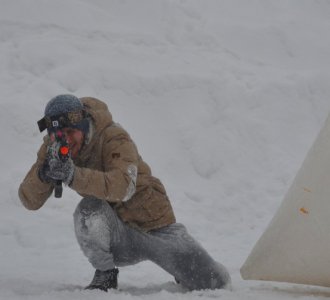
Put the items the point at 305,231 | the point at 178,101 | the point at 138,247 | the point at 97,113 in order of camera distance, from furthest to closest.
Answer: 1. the point at 178,101
2. the point at 138,247
3. the point at 97,113
4. the point at 305,231

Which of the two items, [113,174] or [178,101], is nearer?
[113,174]

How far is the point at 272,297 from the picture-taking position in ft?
10.5

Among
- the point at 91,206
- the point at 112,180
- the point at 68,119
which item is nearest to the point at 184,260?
the point at 91,206

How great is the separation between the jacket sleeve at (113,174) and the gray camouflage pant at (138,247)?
0.20m

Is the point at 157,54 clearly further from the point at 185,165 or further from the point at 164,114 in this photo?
the point at 185,165

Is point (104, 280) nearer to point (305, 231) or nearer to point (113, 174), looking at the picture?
point (113, 174)

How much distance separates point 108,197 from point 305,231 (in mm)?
999

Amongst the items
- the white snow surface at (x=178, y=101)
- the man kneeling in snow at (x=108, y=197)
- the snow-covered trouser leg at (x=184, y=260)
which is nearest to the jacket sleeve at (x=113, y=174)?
the man kneeling in snow at (x=108, y=197)

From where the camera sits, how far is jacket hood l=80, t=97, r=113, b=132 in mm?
3258

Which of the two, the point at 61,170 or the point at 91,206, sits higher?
the point at 61,170

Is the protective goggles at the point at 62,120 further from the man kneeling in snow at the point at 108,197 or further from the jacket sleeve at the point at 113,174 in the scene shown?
the jacket sleeve at the point at 113,174

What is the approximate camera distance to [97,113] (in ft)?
10.8

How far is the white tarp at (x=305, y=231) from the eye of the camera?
122 inches

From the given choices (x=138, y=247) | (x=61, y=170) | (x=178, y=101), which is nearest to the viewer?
(x=61, y=170)
